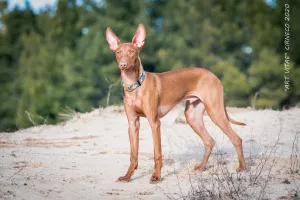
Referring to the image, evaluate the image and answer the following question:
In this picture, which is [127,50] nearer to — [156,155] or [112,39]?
[112,39]

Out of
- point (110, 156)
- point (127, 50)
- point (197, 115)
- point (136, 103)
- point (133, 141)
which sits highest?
point (127, 50)

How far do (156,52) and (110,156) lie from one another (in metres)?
27.1

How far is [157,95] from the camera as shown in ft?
22.3

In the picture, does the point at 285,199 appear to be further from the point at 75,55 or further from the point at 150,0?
the point at 150,0

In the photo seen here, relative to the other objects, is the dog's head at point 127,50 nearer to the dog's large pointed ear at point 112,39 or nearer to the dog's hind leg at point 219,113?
the dog's large pointed ear at point 112,39

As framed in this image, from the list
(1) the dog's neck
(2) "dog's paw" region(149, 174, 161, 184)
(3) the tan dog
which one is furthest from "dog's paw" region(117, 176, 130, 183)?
(1) the dog's neck

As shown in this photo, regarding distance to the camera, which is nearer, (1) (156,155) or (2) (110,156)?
(1) (156,155)

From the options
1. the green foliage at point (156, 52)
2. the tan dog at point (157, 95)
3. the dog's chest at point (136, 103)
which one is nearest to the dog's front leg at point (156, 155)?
the tan dog at point (157, 95)

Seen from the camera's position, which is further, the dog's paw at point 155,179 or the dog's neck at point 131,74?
the dog's neck at point 131,74

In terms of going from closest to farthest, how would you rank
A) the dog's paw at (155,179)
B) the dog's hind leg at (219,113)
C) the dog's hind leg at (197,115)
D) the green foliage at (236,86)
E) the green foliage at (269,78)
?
the dog's paw at (155,179)
the dog's hind leg at (219,113)
the dog's hind leg at (197,115)
the green foliage at (269,78)
the green foliage at (236,86)

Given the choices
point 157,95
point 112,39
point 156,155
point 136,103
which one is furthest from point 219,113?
point 112,39

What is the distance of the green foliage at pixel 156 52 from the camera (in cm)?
2609

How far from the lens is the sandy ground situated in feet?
19.3

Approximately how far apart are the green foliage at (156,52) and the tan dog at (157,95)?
49.1 feet
